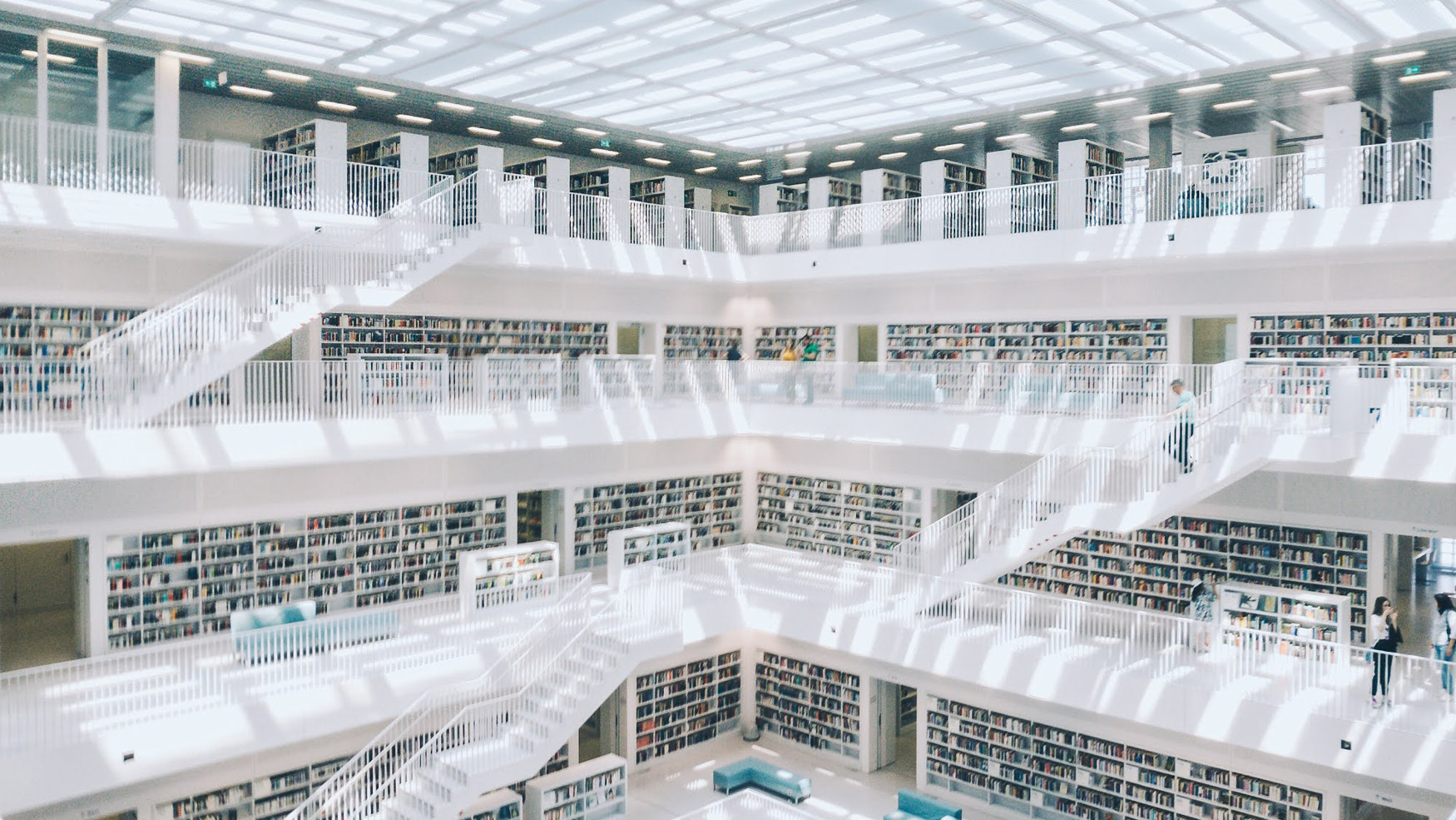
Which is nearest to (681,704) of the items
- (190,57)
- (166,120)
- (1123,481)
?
(1123,481)

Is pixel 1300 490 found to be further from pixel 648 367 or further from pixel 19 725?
pixel 19 725

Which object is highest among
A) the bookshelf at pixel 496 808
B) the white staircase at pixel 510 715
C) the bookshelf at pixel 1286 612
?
the bookshelf at pixel 1286 612

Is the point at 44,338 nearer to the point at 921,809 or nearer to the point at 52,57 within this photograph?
the point at 52,57

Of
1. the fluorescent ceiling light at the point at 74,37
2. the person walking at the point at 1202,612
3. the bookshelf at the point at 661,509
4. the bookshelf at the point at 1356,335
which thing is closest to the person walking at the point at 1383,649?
the person walking at the point at 1202,612

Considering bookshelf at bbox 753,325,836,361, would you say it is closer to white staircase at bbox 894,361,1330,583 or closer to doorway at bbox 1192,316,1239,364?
doorway at bbox 1192,316,1239,364

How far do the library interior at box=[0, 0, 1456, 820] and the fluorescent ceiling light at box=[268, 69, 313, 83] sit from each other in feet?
0.25

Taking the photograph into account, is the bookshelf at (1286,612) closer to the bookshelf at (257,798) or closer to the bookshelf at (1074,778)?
the bookshelf at (1074,778)

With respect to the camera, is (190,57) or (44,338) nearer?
(44,338)

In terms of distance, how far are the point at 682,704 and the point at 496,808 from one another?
3.94 meters

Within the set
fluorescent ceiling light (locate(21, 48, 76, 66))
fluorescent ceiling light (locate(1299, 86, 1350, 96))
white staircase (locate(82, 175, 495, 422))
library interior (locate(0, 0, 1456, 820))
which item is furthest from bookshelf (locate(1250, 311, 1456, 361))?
fluorescent ceiling light (locate(21, 48, 76, 66))

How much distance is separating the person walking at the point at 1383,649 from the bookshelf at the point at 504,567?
359 inches

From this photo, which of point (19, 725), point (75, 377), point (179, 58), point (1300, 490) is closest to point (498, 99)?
point (179, 58)

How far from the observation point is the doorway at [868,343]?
61.0 ft

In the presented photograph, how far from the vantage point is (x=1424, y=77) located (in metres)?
12.4
